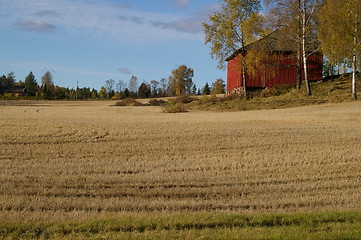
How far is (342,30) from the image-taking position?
31.3 m

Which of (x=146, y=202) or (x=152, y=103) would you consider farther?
(x=152, y=103)

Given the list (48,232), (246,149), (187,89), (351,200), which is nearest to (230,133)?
(246,149)

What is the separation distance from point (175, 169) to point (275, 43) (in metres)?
30.1

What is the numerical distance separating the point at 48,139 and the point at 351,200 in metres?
12.9

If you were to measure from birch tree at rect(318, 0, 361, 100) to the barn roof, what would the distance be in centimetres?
511

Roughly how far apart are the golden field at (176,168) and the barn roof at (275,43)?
16329 mm

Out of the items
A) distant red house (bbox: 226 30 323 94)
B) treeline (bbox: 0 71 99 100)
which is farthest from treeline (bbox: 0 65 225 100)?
distant red house (bbox: 226 30 323 94)

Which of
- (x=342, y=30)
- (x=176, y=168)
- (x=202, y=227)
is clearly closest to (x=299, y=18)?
(x=342, y=30)

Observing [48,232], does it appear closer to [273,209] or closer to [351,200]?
[273,209]

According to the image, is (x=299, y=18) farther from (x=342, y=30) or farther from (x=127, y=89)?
(x=127, y=89)

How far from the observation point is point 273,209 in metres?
9.18

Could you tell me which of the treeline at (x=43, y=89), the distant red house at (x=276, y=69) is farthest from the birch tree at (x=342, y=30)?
the treeline at (x=43, y=89)

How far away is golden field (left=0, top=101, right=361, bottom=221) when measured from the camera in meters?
9.46

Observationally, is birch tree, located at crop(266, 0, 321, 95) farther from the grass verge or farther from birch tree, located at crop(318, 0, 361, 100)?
the grass verge
